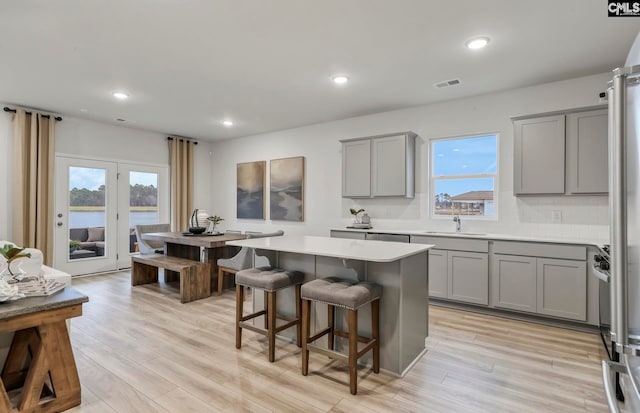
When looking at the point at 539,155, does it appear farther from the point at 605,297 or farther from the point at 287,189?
the point at 287,189

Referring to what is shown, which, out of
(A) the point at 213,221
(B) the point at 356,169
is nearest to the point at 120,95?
(A) the point at 213,221

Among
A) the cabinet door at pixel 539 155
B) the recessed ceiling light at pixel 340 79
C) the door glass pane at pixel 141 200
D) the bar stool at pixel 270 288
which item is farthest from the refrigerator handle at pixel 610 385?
the door glass pane at pixel 141 200

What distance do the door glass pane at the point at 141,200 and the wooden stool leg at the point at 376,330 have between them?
5.61 meters

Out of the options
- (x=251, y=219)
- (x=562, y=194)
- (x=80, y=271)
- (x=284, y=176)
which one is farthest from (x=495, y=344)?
(x=80, y=271)

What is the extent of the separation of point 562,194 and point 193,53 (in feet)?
13.6

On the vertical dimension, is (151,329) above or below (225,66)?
below

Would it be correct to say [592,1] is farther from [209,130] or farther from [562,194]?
[209,130]

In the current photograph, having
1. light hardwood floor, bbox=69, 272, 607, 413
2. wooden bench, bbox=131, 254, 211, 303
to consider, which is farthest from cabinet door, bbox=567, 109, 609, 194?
wooden bench, bbox=131, 254, 211, 303

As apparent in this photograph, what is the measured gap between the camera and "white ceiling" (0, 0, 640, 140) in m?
2.49

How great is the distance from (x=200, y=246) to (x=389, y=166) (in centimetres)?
291

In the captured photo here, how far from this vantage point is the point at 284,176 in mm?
6289

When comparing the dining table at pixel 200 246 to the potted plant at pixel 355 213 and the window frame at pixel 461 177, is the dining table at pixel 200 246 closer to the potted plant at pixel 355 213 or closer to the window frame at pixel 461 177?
the potted plant at pixel 355 213

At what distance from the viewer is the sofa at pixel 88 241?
18.6 ft

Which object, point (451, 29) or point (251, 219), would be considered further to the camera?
point (251, 219)
